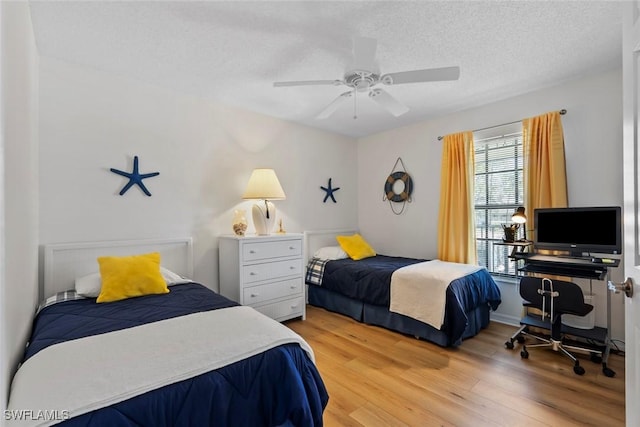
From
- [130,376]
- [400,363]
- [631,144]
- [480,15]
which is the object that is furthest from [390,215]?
[130,376]

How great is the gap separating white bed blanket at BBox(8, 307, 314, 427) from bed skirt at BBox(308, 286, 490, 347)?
5.66 feet

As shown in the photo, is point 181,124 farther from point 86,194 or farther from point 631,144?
point 631,144

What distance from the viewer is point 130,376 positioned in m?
1.06

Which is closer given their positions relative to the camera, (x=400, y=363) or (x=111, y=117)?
(x=400, y=363)

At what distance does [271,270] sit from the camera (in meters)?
3.07

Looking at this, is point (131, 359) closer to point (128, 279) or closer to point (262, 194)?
point (128, 279)

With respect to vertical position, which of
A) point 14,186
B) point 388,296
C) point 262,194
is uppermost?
point 262,194

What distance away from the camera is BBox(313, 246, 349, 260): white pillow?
3.77 m

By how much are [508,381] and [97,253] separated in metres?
3.33

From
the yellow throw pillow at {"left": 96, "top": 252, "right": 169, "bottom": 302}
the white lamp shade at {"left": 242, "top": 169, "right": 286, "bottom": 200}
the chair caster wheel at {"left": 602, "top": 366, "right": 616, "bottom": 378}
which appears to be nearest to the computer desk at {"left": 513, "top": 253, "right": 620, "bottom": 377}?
the chair caster wheel at {"left": 602, "top": 366, "right": 616, "bottom": 378}

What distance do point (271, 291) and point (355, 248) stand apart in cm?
134

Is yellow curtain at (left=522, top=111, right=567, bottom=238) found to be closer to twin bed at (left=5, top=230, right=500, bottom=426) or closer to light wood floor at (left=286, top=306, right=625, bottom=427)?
light wood floor at (left=286, top=306, right=625, bottom=427)

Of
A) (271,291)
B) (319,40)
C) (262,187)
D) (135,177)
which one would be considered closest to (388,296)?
(271,291)

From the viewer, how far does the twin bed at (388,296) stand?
258 cm
